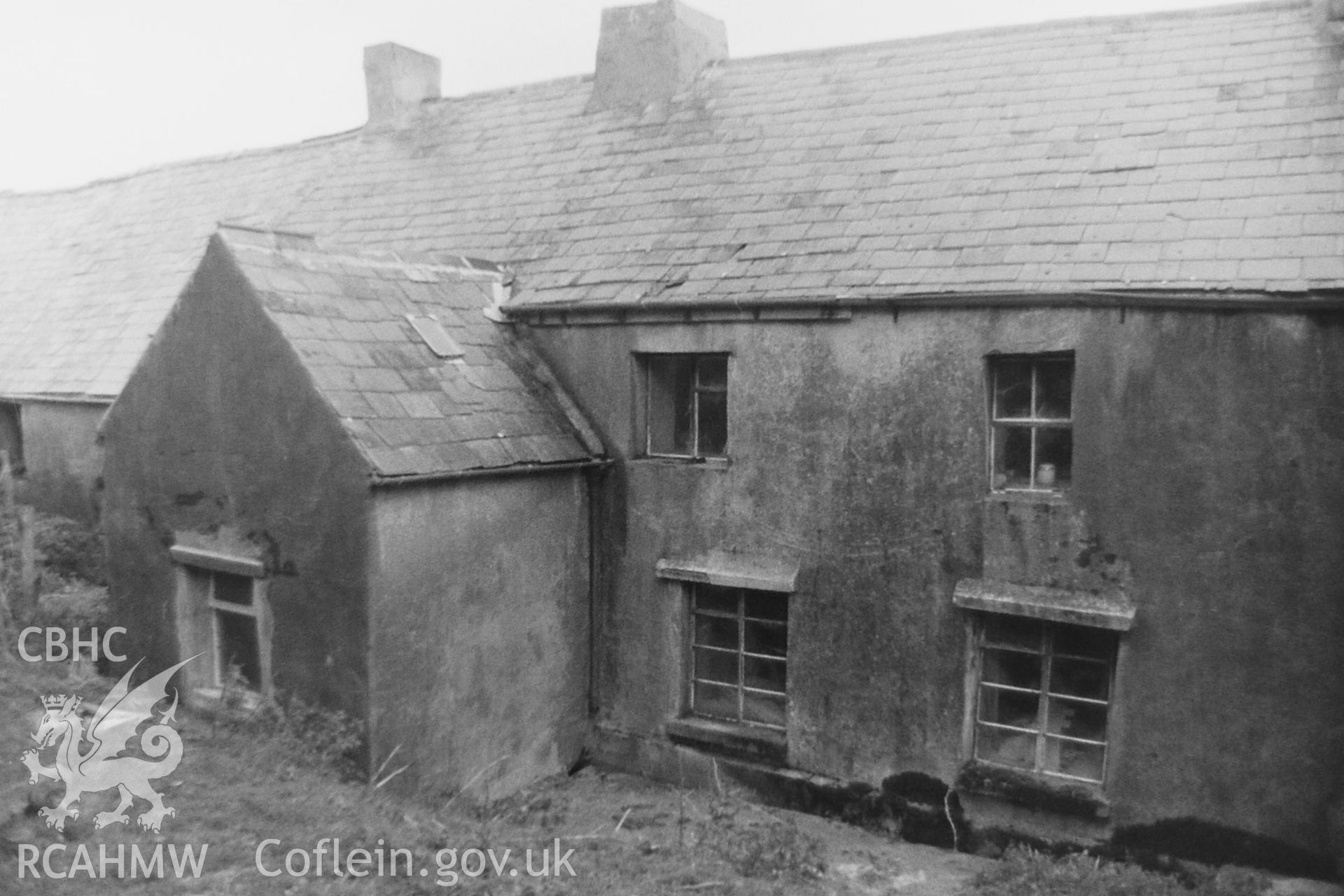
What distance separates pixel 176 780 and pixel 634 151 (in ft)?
29.1

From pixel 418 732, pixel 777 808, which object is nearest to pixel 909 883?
pixel 777 808

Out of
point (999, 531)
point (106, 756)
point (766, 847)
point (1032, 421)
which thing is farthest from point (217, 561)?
point (1032, 421)

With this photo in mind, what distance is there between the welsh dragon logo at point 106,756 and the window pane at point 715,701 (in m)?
4.85

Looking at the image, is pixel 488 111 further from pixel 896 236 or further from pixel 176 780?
pixel 176 780

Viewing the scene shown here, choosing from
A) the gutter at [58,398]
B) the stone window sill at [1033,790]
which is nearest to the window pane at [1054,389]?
Result: the stone window sill at [1033,790]

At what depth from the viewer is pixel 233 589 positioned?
33.3 ft

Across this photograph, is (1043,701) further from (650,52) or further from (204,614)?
(650,52)

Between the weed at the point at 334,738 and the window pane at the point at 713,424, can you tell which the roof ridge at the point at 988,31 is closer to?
the window pane at the point at 713,424

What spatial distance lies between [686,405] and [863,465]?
2.10 metres

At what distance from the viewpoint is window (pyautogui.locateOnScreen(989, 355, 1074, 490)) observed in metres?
8.94

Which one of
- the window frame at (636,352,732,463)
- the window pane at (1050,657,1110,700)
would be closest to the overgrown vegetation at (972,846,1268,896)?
the window pane at (1050,657,1110,700)

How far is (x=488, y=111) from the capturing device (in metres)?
15.9

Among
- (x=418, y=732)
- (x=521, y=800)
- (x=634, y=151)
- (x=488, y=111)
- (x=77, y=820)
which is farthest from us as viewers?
(x=488, y=111)

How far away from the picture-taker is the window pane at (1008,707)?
9141 mm
